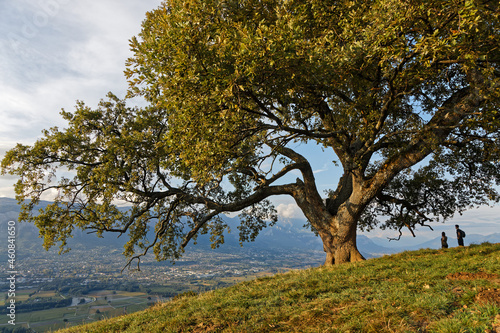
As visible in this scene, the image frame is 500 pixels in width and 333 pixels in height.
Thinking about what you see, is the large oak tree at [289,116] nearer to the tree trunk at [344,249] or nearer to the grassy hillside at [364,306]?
the tree trunk at [344,249]

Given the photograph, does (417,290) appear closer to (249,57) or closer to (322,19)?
(249,57)

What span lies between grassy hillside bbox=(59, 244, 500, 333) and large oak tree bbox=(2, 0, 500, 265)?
17.4ft

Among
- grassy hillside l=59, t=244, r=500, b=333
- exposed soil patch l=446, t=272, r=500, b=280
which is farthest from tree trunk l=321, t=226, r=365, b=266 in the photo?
exposed soil patch l=446, t=272, r=500, b=280

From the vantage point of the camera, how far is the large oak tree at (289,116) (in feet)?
28.5

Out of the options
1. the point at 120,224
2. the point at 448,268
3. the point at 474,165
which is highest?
the point at 474,165

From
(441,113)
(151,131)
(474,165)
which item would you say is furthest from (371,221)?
(151,131)

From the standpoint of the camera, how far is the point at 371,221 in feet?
81.3

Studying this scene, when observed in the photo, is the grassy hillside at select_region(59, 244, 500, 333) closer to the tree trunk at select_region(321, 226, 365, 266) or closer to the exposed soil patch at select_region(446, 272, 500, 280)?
the exposed soil patch at select_region(446, 272, 500, 280)

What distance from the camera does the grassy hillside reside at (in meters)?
5.33

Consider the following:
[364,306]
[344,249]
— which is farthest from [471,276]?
[344,249]

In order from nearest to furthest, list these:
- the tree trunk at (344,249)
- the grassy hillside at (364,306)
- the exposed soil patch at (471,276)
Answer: the grassy hillside at (364,306) → the exposed soil patch at (471,276) → the tree trunk at (344,249)

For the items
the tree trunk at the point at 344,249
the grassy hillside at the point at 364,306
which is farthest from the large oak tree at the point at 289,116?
the grassy hillside at the point at 364,306

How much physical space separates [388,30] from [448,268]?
865 cm

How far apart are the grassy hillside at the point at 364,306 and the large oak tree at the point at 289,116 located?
17.4ft
